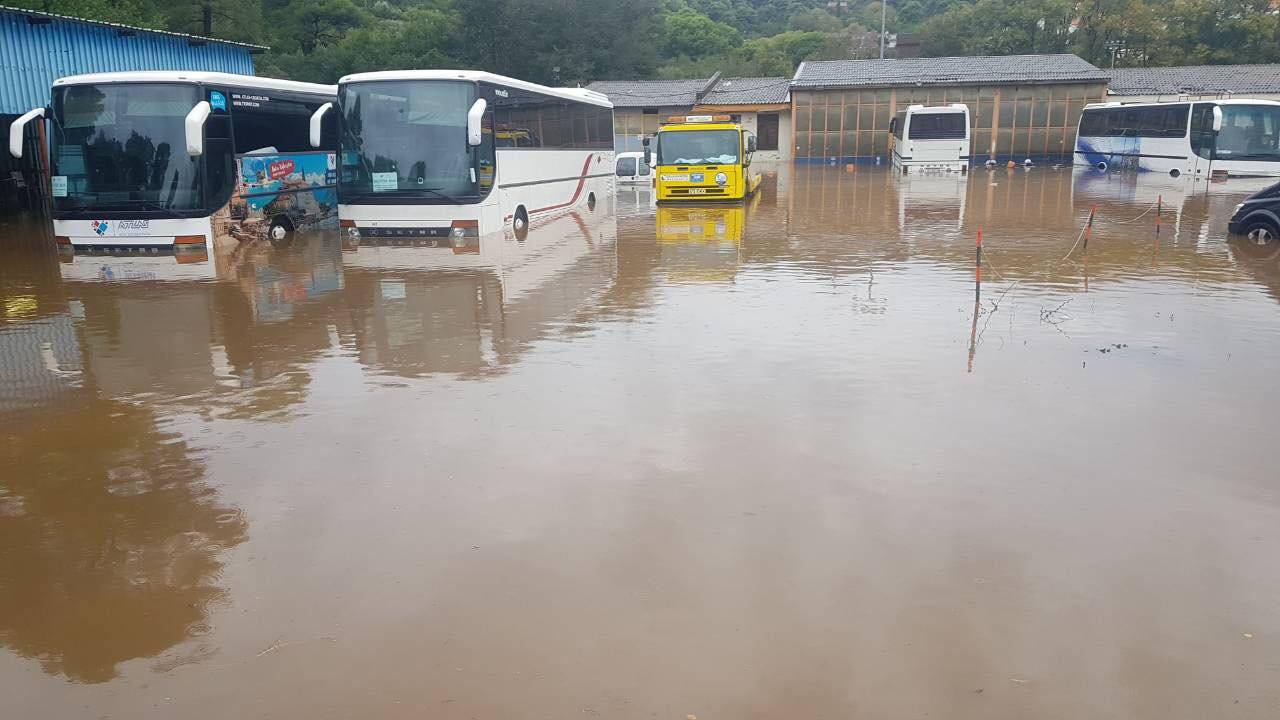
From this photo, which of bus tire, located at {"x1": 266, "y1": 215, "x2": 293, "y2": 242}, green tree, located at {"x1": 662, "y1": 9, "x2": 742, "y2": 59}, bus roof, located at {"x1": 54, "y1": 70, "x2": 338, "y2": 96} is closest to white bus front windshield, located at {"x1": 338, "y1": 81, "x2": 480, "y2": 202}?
bus roof, located at {"x1": 54, "y1": 70, "x2": 338, "y2": 96}

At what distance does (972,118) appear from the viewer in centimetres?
4588

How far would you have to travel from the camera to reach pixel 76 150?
49.1ft

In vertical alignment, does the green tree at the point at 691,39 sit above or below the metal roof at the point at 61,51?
above

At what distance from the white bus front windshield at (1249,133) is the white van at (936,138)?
1070 cm

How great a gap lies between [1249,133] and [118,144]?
29.1 metres

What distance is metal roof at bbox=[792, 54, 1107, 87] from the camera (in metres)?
45.2

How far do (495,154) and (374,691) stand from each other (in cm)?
1448

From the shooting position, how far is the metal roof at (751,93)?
4962 cm

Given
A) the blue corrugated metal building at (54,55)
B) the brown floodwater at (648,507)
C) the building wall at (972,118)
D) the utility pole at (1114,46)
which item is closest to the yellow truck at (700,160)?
the brown floodwater at (648,507)

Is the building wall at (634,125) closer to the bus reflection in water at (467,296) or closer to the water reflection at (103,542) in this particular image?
the bus reflection in water at (467,296)

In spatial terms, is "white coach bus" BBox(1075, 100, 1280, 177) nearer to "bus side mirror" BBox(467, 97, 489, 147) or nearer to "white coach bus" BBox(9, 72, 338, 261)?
"bus side mirror" BBox(467, 97, 489, 147)

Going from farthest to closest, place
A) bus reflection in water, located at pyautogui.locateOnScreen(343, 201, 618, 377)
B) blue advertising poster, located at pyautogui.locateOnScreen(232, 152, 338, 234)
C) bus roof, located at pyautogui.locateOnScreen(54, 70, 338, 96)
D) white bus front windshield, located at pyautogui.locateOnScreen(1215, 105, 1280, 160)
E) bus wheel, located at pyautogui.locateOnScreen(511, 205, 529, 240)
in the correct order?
1. white bus front windshield, located at pyautogui.locateOnScreen(1215, 105, 1280, 160)
2. bus wheel, located at pyautogui.locateOnScreen(511, 205, 529, 240)
3. blue advertising poster, located at pyautogui.locateOnScreen(232, 152, 338, 234)
4. bus roof, located at pyautogui.locateOnScreen(54, 70, 338, 96)
5. bus reflection in water, located at pyautogui.locateOnScreen(343, 201, 618, 377)

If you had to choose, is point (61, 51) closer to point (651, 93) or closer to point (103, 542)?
point (103, 542)

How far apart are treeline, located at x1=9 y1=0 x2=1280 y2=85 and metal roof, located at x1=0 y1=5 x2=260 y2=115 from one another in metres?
26.3
